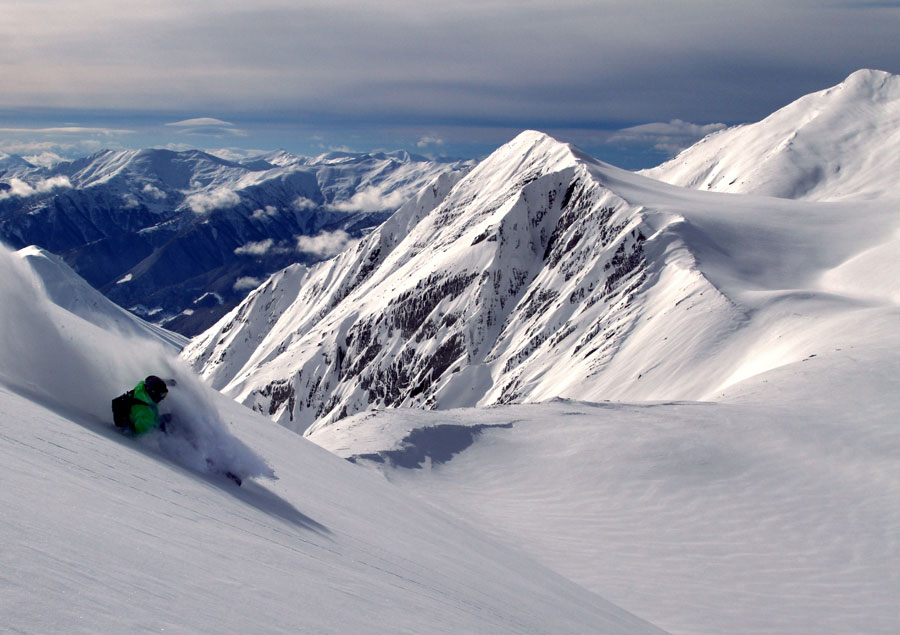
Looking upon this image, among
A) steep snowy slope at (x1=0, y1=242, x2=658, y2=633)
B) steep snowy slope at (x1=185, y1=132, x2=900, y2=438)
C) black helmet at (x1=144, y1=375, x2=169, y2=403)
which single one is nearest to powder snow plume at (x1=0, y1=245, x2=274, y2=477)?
steep snowy slope at (x1=0, y1=242, x2=658, y2=633)

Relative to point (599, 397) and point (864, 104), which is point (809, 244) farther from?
point (864, 104)

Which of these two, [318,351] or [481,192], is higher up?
[481,192]

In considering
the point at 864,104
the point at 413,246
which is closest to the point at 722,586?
the point at 413,246

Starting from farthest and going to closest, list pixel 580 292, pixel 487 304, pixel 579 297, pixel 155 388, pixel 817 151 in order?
pixel 817 151 → pixel 487 304 → pixel 580 292 → pixel 579 297 → pixel 155 388

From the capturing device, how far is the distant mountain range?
44406mm

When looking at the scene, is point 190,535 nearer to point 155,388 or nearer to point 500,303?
point 155,388

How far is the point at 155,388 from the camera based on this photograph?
8.92 metres

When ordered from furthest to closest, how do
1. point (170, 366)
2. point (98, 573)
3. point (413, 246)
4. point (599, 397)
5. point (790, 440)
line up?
point (413, 246), point (599, 397), point (790, 440), point (170, 366), point (98, 573)

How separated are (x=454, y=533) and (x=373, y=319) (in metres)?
94.5

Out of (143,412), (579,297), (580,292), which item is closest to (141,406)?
(143,412)

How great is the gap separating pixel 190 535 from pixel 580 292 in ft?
240

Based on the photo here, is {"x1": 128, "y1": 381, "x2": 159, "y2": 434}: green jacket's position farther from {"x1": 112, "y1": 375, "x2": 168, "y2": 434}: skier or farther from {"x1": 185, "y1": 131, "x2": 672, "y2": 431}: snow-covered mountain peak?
{"x1": 185, "y1": 131, "x2": 672, "y2": 431}: snow-covered mountain peak

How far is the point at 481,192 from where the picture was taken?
457ft

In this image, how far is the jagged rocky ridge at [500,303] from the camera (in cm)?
6450
